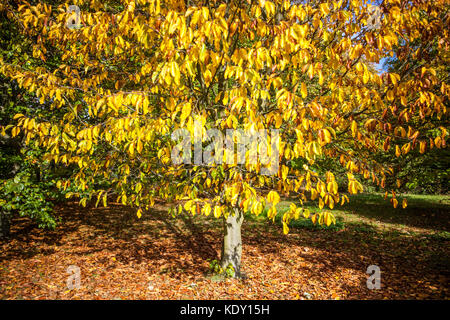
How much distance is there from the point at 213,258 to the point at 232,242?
5.42ft

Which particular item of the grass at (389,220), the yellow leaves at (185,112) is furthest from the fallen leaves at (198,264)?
the yellow leaves at (185,112)

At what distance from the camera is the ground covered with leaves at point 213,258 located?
178 inches

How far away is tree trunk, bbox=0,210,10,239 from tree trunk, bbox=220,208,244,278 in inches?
265

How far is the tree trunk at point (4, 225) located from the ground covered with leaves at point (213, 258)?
27 cm

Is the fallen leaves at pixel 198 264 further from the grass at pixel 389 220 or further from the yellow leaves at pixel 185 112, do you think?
the yellow leaves at pixel 185 112

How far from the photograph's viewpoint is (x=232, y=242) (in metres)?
4.74

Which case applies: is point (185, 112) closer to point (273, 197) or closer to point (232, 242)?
point (273, 197)

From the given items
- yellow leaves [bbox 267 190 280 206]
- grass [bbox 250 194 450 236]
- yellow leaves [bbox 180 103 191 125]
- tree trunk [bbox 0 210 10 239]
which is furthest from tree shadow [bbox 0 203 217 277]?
yellow leaves [bbox 180 103 191 125]

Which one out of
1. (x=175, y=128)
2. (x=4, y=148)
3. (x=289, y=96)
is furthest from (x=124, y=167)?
(x=4, y=148)

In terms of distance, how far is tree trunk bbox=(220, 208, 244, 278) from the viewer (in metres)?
4.68

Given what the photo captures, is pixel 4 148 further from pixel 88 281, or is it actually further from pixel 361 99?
pixel 361 99

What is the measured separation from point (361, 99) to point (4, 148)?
Result: 8.14m

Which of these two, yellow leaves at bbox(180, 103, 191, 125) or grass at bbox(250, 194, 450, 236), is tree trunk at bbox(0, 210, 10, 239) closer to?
yellow leaves at bbox(180, 103, 191, 125)

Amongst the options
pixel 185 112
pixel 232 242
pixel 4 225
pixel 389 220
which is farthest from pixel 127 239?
pixel 389 220
